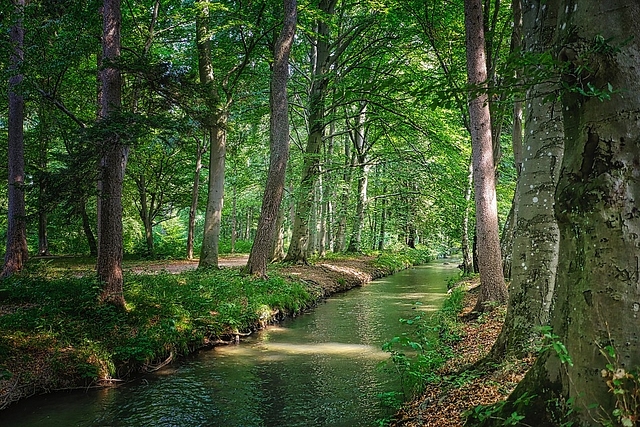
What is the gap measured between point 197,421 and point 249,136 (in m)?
17.7

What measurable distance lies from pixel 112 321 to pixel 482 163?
745cm

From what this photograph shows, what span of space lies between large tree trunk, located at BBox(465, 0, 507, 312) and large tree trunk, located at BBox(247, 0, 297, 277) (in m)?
5.83

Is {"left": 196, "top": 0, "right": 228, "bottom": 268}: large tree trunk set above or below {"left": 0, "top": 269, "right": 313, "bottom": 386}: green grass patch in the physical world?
above

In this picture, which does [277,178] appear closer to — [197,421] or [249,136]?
[197,421]

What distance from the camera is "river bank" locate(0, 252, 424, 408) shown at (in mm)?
7039

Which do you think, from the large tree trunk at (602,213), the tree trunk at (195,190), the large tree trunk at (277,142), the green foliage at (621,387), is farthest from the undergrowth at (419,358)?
the tree trunk at (195,190)

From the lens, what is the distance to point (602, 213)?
2.85 metres

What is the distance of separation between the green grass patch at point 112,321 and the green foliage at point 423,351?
3.90 m

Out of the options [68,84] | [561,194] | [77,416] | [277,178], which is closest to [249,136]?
[68,84]

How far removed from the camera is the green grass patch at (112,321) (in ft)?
23.6

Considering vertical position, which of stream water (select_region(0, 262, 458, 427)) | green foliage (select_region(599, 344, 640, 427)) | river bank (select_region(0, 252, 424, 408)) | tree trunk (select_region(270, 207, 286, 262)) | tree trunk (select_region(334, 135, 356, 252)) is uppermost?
tree trunk (select_region(334, 135, 356, 252))

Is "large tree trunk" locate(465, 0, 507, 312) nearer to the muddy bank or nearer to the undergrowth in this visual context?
the undergrowth

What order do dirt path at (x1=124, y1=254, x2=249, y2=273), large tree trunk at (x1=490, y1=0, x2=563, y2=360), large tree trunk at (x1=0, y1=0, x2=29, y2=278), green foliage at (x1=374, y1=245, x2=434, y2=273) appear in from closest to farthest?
large tree trunk at (x1=490, y1=0, x2=563, y2=360)
large tree trunk at (x1=0, y1=0, x2=29, y2=278)
dirt path at (x1=124, y1=254, x2=249, y2=273)
green foliage at (x1=374, y1=245, x2=434, y2=273)

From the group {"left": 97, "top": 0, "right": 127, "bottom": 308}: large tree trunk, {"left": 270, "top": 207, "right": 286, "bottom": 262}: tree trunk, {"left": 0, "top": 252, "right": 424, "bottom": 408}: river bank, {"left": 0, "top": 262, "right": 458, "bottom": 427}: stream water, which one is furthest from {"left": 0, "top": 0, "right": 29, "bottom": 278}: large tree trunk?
{"left": 270, "top": 207, "right": 286, "bottom": 262}: tree trunk
